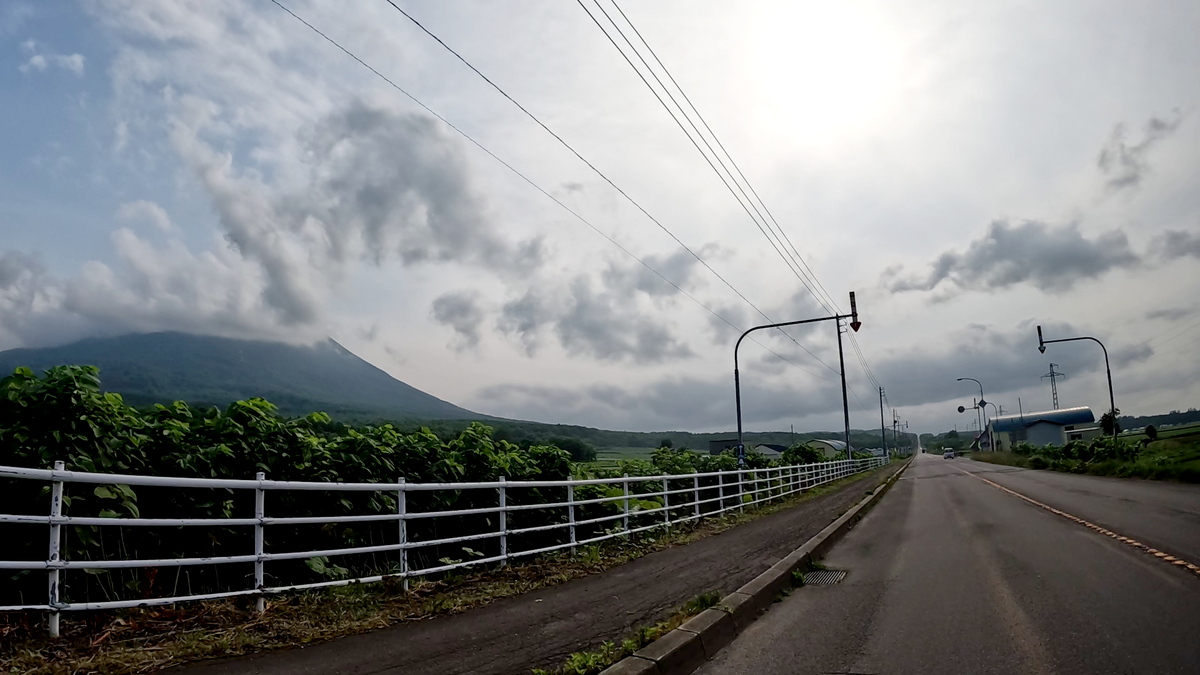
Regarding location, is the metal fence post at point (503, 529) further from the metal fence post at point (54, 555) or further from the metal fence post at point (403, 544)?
the metal fence post at point (54, 555)

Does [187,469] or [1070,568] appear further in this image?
[1070,568]

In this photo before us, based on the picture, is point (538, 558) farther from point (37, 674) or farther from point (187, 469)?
point (37, 674)

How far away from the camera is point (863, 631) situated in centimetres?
601

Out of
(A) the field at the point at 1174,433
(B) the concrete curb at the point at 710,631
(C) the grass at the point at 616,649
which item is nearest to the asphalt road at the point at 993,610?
(B) the concrete curb at the point at 710,631

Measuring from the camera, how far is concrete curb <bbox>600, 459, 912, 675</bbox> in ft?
15.6

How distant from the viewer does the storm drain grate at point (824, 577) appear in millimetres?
8672

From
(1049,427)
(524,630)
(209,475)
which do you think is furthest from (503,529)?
(1049,427)

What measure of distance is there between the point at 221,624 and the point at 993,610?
673cm

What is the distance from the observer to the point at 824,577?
9078mm

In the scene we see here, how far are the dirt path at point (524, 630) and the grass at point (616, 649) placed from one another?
0.64 feet

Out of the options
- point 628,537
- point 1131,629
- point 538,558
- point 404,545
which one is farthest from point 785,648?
point 628,537

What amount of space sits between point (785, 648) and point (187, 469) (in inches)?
217

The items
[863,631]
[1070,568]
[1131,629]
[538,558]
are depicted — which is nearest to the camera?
[1131,629]

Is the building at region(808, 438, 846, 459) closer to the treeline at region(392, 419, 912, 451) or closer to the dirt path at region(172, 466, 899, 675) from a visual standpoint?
the treeline at region(392, 419, 912, 451)
